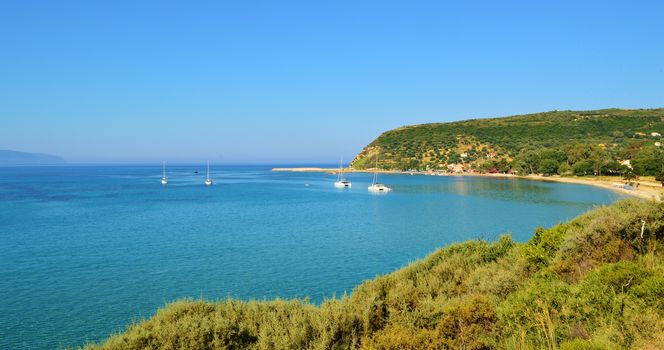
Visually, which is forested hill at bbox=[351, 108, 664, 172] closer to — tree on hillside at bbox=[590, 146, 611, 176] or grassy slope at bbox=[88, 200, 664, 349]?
tree on hillside at bbox=[590, 146, 611, 176]

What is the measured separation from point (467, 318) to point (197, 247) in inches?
992

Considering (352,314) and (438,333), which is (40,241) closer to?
(352,314)

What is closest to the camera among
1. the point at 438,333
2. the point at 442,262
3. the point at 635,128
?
the point at 438,333

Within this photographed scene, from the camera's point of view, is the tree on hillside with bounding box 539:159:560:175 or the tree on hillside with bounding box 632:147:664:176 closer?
the tree on hillside with bounding box 632:147:664:176

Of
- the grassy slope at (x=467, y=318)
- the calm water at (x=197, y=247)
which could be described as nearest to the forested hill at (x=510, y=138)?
the calm water at (x=197, y=247)

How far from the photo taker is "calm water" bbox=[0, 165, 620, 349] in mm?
17812

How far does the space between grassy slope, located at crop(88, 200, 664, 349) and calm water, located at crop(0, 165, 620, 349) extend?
26.3 ft

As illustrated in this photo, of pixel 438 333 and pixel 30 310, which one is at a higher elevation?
pixel 438 333

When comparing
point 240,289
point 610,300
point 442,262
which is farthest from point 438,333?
point 240,289

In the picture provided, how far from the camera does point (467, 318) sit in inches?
332

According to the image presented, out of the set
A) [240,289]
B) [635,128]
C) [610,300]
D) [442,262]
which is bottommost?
[240,289]

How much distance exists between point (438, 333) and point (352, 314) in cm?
204

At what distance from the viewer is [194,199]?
66.8 metres

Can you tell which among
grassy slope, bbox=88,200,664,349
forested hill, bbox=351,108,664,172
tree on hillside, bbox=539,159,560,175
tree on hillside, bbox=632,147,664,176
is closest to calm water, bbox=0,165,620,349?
grassy slope, bbox=88,200,664,349
